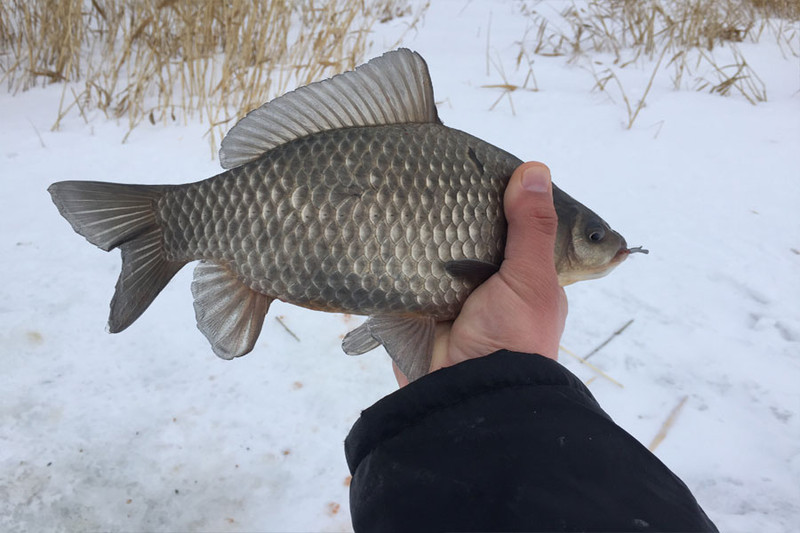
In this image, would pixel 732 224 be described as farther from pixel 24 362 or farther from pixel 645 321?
pixel 24 362

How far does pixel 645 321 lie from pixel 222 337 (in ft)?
5.72

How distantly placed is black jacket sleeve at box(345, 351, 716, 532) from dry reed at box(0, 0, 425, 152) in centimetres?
229

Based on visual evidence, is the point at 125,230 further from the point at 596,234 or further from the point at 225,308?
the point at 596,234

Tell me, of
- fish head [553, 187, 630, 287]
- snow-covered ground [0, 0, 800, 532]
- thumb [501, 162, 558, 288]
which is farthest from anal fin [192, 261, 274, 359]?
snow-covered ground [0, 0, 800, 532]

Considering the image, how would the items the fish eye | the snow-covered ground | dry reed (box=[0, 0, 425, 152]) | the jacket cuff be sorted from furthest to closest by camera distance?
dry reed (box=[0, 0, 425, 152]) < the snow-covered ground < the fish eye < the jacket cuff

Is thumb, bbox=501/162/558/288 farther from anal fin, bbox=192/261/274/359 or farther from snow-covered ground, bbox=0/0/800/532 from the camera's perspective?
snow-covered ground, bbox=0/0/800/532

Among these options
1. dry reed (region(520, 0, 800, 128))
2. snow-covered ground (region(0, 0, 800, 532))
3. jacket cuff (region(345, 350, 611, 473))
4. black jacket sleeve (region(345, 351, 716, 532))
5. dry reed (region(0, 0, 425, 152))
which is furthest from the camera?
dry reed (region(520, 0, 800, 128))

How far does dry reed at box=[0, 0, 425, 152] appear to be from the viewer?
3178 millimetres

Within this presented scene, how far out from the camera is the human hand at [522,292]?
1.14 meters

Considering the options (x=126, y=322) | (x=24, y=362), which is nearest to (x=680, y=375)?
(x=126, y=322)

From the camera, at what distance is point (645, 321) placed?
2.40 m

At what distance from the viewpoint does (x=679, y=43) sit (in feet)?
15.2

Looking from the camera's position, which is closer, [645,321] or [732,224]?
[645,321]

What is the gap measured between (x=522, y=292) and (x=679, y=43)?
165 inches
